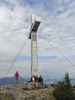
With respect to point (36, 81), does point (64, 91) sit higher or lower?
lower

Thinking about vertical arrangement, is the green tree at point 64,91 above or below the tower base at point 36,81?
below

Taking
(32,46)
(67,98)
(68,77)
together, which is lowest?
(67,98)

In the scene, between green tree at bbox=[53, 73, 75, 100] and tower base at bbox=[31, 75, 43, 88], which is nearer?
green tree at bbox=[53, 73, 75, 100]

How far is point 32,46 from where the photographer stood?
139 feet

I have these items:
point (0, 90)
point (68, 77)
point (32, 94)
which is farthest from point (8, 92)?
point (68, 77)

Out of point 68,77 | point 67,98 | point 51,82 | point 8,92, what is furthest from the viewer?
point 51,82

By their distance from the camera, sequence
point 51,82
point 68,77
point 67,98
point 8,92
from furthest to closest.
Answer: point 51,82 → point 8,92 → point 68,77 → point 67,98

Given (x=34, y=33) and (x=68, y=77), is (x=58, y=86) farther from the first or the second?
(x=34, y=33)

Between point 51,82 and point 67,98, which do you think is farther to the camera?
point 51,82

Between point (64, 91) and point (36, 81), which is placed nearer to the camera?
point (64, 91)

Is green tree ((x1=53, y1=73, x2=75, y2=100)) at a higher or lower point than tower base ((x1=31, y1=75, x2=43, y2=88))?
lower

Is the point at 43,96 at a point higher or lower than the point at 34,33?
lower

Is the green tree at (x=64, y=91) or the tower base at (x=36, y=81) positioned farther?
the tower base at (x=36, y=81)

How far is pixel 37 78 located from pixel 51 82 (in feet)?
7.91
